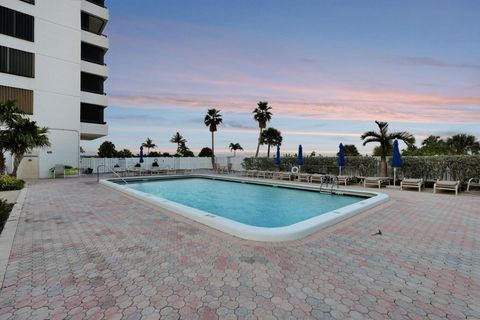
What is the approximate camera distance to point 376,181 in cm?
1339

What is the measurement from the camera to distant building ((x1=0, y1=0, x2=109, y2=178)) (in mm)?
17938

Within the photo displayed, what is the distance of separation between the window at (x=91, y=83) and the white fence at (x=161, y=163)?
6402 millimetres

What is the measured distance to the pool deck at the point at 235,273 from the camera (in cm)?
263

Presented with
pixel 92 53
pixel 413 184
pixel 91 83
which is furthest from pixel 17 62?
pixel 413 184

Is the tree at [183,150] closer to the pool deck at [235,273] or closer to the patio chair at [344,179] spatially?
the patio chair at [344,179]

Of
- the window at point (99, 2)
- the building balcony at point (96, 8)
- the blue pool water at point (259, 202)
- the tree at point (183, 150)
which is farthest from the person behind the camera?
the tree at point (183, 150)

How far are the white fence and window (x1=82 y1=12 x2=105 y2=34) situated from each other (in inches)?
482

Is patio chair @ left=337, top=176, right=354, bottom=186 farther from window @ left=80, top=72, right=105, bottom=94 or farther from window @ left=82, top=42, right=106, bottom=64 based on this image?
window @ left=82, top=42, right=106, bottom=64

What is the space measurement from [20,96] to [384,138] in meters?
25.1

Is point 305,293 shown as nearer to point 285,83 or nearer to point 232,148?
point 285,83

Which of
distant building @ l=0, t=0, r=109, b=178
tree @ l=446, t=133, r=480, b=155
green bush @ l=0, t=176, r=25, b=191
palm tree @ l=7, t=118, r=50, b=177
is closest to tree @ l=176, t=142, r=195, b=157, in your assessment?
distant building @ l=0, t=0, r=109, b=178

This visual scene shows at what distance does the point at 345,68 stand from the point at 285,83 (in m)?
4.04

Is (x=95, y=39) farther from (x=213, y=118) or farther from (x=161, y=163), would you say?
(x=213, y=118)

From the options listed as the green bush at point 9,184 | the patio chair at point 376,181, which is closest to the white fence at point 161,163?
the green bush at point 9,184
